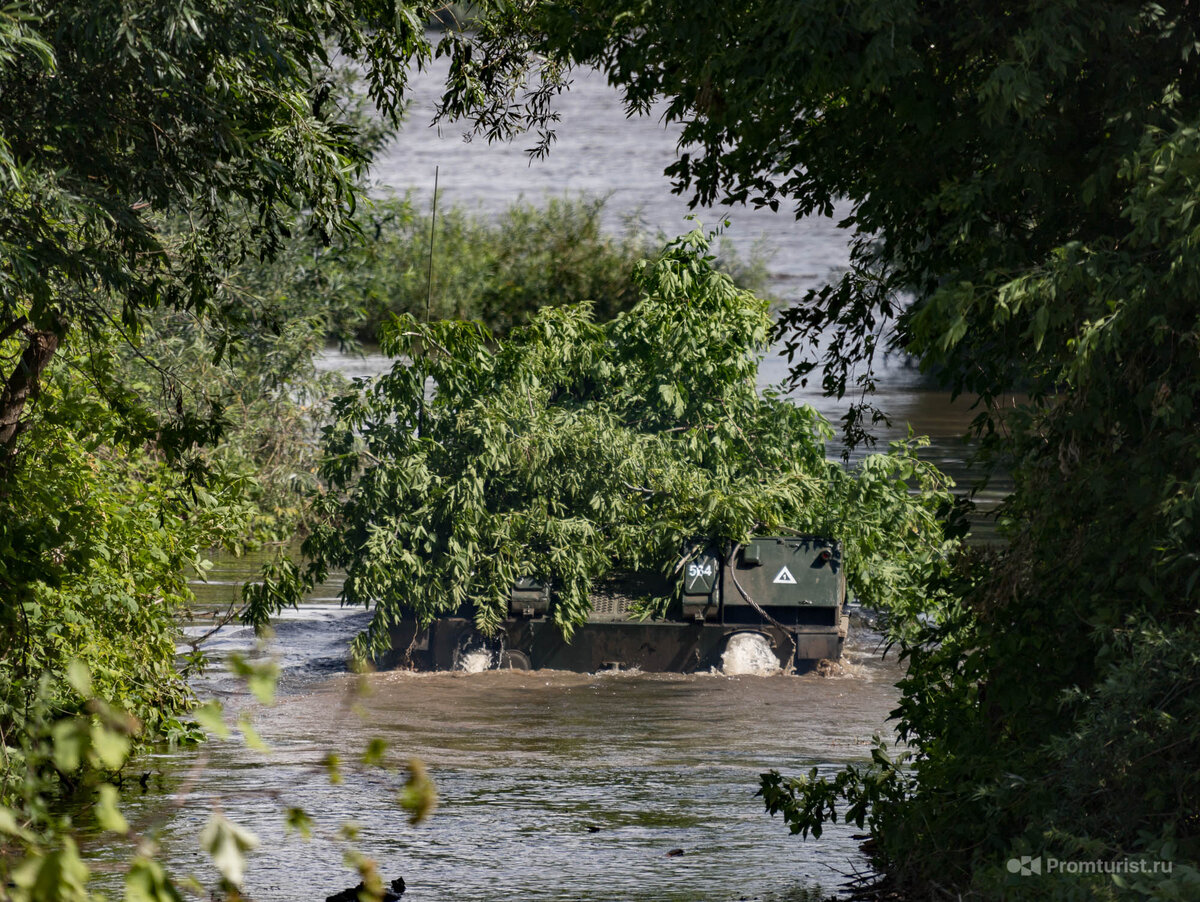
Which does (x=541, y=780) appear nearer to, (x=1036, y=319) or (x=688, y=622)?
(x=688, y=622)

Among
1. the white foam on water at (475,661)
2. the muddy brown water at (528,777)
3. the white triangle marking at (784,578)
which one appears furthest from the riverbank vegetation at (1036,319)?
the white foam on water at (475,661)

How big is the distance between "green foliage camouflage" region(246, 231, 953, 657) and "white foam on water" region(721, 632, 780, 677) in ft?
3.23

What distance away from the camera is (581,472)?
17922 mm

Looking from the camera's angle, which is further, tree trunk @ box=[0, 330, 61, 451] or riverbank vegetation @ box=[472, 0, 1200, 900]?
tree trunk @ box=[0, 330, 61, 451]

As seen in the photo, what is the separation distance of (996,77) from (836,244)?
64.6m

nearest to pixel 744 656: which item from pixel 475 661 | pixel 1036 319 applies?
pixel 475 661

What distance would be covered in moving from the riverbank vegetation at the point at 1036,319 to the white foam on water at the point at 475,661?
31.6 feet

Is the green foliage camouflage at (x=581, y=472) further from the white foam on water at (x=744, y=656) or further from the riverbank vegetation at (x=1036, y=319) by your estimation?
the riverbank vegetation at (x=1036, y=319)

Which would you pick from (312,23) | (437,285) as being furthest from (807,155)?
(437,285)

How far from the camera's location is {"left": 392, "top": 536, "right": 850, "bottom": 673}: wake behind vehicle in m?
17.8

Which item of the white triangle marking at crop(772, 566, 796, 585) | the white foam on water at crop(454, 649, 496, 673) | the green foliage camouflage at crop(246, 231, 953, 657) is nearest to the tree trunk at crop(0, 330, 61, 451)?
the green foliage camouflage at crop(246, 231, 953, 657)

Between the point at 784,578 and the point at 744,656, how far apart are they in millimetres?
1050

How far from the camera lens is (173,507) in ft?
41.1

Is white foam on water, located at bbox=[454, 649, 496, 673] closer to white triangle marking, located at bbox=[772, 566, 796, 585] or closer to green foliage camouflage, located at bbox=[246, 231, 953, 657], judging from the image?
green foliage camouflage, located at bbox=[246, 231, 953, 657]
